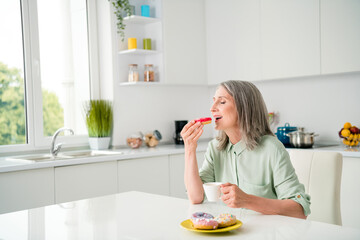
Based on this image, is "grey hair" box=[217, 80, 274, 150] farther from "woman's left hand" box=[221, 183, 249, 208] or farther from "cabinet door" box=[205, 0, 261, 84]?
"cabinet door" box=[205, 0, 261, 84]

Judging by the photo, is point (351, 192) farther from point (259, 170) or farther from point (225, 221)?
point (225, 221)

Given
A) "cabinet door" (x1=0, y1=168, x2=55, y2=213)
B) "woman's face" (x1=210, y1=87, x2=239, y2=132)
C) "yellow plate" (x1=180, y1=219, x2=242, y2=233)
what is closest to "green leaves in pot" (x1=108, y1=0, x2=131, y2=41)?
"cabinet door" (x1=0, y1=168, x2=55, y2=213)

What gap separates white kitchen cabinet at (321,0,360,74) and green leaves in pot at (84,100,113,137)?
1.85 meters

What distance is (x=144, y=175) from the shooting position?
3.38 metres

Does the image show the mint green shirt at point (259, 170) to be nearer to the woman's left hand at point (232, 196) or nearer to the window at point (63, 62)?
the woman's left hand at point (232, 196)

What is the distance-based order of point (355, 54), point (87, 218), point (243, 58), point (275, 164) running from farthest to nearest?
1. point (243, 58)
2. point (355, 54)
3. point (275, 164)
4. point (87, 218)

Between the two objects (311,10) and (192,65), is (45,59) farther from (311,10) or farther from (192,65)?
(311,10)

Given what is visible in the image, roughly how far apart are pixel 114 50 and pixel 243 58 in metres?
1.19

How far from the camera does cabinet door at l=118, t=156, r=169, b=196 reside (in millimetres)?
3260

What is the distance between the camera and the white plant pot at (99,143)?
12.0 feet

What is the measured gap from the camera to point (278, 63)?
3.72 m

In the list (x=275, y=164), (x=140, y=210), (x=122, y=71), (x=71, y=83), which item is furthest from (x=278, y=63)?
(x=140, y=210)

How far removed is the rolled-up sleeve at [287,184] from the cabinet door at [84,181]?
1696mm

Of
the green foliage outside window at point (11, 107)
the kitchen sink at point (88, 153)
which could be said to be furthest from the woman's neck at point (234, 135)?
the green foliage outside window at point (11, 107)
